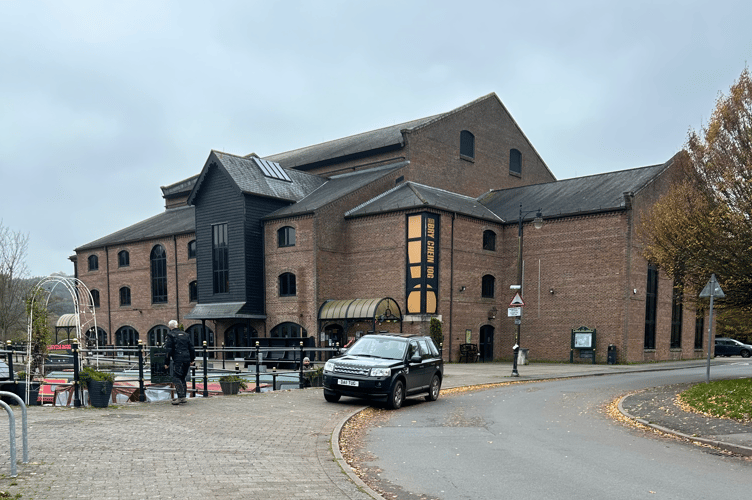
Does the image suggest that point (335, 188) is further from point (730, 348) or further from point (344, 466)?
point (730, 348)

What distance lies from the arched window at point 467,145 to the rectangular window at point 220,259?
15513mm

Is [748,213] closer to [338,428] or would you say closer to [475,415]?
[475,415]

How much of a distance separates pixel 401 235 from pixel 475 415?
66.9 ft

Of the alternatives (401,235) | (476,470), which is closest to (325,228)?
(401,235)

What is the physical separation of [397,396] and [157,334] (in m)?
33.7

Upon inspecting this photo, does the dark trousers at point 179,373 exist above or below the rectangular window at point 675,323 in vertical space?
above

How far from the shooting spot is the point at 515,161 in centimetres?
4425

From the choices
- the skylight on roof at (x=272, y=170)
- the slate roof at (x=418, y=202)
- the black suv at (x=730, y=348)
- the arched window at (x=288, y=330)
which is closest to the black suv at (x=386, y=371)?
the slate roof at (x=418, y=202)

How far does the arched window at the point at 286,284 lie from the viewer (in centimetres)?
3456

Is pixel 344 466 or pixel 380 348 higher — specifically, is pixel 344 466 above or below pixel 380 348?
below

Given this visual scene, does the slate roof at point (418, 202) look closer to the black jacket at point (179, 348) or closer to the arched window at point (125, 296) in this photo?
the black jacket at point (179, 348)

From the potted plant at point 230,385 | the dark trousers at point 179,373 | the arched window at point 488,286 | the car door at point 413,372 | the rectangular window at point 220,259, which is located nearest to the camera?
the dark trousers at point 179,373

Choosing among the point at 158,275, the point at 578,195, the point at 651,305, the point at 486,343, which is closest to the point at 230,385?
the point at 486,343

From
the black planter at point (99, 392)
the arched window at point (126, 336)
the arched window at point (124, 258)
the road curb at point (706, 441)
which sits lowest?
the arched window at point (126, 336)
